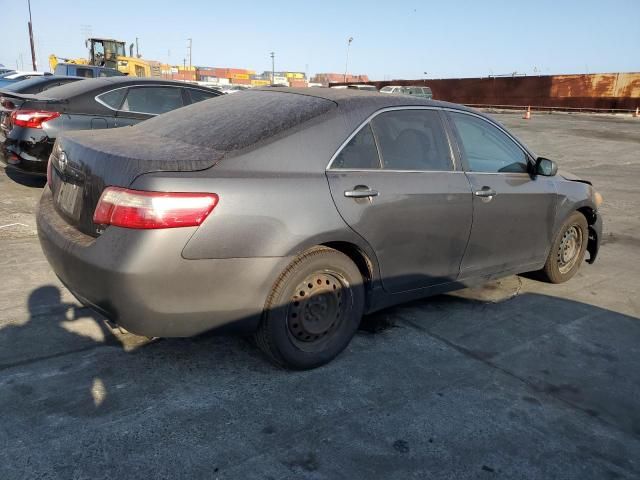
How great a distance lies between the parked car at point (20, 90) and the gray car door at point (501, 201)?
5454 mm

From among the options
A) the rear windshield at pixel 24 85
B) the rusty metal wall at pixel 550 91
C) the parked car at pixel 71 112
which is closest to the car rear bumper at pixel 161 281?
the parked car at pixel 71 112

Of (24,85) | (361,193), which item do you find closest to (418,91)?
(24,85)

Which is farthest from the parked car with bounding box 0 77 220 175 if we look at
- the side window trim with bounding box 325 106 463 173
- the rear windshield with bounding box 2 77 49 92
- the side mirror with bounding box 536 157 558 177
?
the side mirror with bounding box 536 157 558 177

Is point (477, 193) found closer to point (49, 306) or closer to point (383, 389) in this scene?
point (383, 389)

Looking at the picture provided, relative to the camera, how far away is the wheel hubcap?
10.0 ft

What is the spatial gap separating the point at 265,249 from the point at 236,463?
1.01 meters

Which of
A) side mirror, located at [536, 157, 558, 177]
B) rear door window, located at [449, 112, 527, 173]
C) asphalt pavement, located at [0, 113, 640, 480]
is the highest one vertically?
rear door window, located at [449, 112, 527, 173]

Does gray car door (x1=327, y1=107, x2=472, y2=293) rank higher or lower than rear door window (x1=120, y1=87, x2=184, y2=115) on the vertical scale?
lower

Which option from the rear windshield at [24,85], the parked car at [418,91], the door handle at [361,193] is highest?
the parked car at [418,91]

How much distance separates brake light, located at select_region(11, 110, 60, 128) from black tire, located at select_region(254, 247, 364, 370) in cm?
496

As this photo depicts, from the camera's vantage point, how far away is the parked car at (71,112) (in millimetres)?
6496

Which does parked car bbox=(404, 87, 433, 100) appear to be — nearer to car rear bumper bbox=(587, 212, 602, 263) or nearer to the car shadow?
car rear bumper bbox=(587, 212, 602, 263)

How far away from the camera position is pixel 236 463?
2326mm

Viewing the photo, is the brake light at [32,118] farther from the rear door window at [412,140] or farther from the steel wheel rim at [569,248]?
the steel wheel rim at [569,248]
